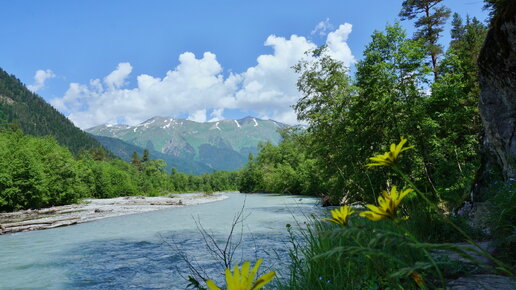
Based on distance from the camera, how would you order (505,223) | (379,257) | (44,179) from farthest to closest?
(44,179)
(505,223)
(379,257)

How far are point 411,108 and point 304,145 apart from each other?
1292 cm

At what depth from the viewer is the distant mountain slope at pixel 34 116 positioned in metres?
120

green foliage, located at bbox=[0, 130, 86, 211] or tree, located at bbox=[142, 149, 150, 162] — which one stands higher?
tree, located at bbox=[142, 149, 150, 162]

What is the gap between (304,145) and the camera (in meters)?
24.1

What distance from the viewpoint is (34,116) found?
432 ft

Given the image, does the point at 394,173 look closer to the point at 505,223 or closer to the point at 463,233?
the point at 505,223

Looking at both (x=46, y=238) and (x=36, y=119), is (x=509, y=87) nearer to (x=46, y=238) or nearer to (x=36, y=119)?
(x=46, y=238)

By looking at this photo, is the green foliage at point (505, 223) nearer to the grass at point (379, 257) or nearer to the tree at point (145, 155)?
the grass at point (379, 257)

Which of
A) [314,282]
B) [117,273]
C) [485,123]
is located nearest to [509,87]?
[485,123]

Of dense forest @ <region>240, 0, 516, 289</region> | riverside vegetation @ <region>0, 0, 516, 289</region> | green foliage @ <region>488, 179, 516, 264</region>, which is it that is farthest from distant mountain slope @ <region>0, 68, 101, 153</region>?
green foliage @ <region>488, 179, 516, 264</region>

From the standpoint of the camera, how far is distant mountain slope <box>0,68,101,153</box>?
120500 mm

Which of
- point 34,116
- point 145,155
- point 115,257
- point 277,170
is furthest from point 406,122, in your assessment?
point 34,116

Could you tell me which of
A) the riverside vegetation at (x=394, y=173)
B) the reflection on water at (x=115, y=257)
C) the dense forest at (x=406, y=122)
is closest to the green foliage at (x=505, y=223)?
the riverside vegetation at (x=394, y=173)

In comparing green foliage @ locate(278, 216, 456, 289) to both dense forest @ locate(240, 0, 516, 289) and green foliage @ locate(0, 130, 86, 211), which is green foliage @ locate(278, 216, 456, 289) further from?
green foliage @ locate(0, 130, 86, 211)
